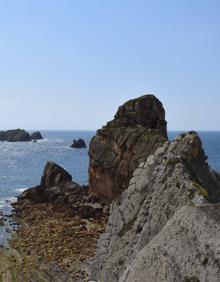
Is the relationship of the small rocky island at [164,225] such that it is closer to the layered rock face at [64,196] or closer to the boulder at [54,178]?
the layered rock face at [64,196]

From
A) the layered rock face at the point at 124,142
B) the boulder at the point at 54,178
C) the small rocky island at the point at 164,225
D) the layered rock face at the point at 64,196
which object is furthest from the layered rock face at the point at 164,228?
the boulder at the point at 54,178

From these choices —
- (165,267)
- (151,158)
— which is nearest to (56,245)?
(151,158)

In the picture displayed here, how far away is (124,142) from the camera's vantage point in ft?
143

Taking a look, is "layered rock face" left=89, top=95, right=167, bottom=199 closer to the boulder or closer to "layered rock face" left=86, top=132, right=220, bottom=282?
the boulder

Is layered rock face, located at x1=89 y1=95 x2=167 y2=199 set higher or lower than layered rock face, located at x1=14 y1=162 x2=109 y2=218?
higher

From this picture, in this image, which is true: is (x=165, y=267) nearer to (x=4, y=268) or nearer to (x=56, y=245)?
(x=4, y=268)

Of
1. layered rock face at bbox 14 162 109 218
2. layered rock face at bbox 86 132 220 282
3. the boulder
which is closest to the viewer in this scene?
layered rock face at bbox 86 132 220 282

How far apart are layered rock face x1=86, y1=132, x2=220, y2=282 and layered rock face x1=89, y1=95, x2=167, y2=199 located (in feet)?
109

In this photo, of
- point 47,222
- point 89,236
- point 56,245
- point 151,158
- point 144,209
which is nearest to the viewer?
point 144,209

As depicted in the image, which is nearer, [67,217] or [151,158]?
[151,158]

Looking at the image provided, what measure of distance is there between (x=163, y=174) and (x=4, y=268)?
2.39 metres

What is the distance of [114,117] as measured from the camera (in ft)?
161

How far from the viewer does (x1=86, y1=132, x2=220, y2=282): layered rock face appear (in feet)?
13.7

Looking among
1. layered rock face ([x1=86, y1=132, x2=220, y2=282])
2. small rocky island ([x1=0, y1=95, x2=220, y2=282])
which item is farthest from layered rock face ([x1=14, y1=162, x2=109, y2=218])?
layered rock face ([x1=86, y1=132, x2=220, y2=282])
